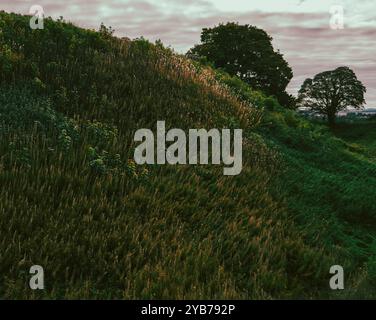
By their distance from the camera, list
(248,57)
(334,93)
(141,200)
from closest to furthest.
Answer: (141,200) < (248,57) < (334,93)

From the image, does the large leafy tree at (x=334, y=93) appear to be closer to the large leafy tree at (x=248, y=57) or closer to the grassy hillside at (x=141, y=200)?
the large leafy tree at (x=248, y=57)

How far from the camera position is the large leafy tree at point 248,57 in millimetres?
39375

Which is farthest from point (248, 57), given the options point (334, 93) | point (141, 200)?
point (141, 200)

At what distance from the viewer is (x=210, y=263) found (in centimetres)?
658

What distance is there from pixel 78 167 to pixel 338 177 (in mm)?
6671

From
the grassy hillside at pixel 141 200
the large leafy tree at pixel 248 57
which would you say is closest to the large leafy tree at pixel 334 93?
the large leafy tree at pixel 248 57

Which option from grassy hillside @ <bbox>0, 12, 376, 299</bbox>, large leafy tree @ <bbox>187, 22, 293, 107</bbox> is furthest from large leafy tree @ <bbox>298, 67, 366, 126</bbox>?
grassy hillside @ <bbox>0, 12, 376, 299</bbox>

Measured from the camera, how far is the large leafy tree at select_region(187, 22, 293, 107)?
129 feet

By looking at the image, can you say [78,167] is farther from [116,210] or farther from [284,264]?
[284,264]

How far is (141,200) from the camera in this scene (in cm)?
761

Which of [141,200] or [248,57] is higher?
[248,57]

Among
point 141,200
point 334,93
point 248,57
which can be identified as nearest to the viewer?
point 141,200

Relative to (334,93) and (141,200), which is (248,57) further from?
(141,200)

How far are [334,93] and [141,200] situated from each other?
183ft
